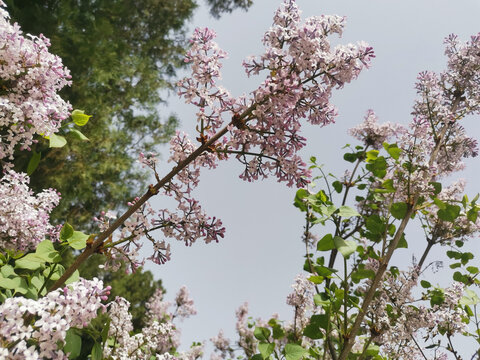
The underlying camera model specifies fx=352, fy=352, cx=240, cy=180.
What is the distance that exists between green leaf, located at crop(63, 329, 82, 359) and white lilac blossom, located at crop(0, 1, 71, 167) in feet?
2.36

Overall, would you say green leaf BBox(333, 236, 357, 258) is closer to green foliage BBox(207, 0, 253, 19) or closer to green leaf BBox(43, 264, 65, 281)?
green leaf BBox(43, 264, 65, 281)

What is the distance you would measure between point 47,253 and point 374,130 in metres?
3.89

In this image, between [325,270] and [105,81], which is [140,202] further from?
[105,81]

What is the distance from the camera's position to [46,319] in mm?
926

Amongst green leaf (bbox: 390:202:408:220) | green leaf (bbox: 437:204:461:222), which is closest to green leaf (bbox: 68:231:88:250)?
green leaf (bbox: 390:202:408:220)

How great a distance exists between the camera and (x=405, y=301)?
8.99 feet

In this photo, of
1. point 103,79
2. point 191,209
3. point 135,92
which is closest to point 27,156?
point 103,79

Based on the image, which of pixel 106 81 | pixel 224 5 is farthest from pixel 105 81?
pixel 224 5

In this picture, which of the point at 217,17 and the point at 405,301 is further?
the point at 217,17

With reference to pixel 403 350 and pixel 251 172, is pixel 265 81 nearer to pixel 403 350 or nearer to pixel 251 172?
pixel 251 172

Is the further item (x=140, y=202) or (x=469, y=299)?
(x=469, y=299)

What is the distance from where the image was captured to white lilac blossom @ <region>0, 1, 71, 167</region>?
129cm

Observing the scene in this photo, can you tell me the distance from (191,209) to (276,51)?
73 cm

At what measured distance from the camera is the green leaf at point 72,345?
1129mm
